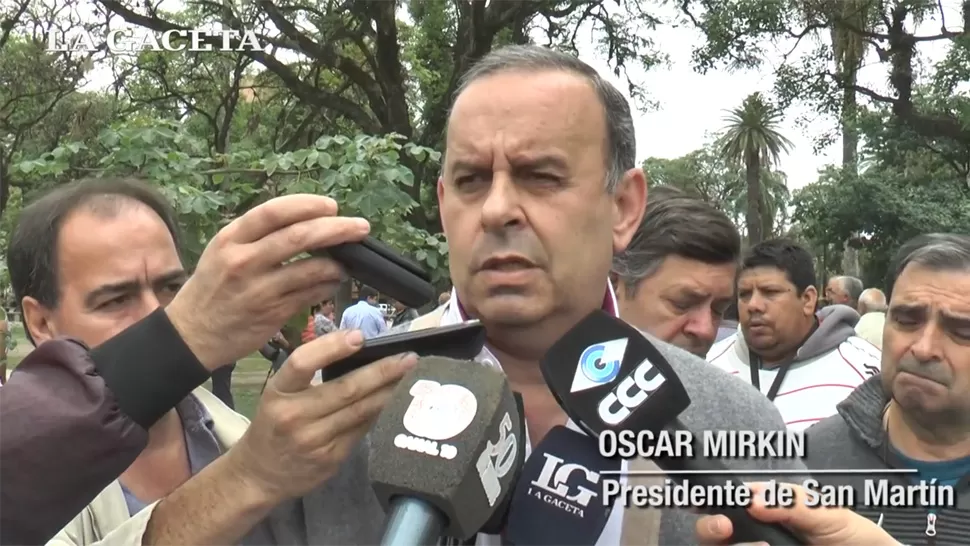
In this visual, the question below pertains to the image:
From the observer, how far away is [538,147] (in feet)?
4.36

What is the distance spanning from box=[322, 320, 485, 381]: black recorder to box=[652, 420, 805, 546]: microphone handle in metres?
0.32

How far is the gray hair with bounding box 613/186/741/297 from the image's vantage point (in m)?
2.61

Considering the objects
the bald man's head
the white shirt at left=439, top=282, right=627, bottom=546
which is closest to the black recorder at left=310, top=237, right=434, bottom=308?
the white shirt at left=439, top=282, right=627, bottom=546

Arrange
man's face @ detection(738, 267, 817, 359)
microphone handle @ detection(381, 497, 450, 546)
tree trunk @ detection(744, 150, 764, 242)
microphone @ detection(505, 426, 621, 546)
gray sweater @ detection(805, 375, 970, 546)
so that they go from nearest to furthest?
microphone handle @ detection(381, 497, 450, 546) < microphone @ detection(505, 426, 621, 546) < gray sweater @ detection(805, 375, 970, 546) < man's face @ detection(738, 267, 817, 359) < tree trunk @ detection(744, 150, 764, 242)

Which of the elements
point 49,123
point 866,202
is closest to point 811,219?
point 866,202

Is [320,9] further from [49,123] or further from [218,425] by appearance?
[218,425]

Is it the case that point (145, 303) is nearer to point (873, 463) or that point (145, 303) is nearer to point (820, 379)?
point (873, 463)

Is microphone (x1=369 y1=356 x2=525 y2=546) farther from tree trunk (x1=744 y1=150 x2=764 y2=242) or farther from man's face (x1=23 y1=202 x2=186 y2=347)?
tree trunk (x1=744 y1=150 x2=764 y2=242)

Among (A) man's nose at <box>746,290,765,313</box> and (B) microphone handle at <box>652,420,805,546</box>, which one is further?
(A) man's nose at <box>746,290,765,313</box>

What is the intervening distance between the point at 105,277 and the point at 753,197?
2560 centimetres

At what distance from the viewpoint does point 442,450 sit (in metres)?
0.86

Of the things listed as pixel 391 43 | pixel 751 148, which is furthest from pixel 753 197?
pixel 391 43

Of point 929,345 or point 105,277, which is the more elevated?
point 105,277

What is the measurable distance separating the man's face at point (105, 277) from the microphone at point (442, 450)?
0.98 metres
